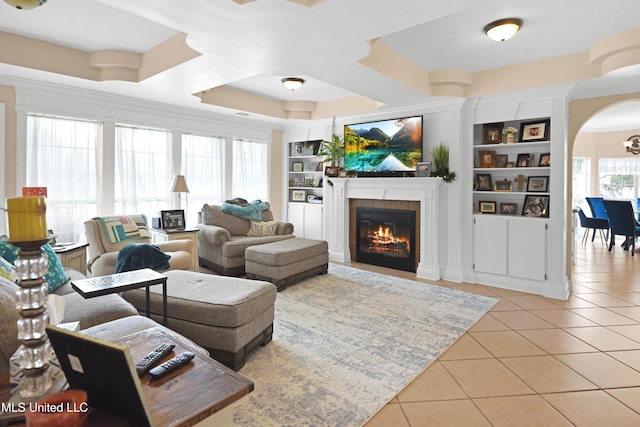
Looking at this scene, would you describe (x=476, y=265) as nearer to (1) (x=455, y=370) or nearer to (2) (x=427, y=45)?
(1) (x=455, y=370)

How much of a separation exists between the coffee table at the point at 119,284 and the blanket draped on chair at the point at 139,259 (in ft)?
3.40

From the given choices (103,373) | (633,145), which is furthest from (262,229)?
(633,145)

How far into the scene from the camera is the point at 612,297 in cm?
430

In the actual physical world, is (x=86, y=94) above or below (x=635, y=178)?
above

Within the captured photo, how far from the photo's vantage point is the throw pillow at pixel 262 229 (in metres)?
5.64

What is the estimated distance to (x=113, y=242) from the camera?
4164mm

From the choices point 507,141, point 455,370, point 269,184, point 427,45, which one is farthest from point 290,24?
point 269,184

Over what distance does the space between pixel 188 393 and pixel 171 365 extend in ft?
0.56

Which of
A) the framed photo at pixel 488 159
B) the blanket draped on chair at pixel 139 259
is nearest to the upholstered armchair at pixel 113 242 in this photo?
the blanket draped on chair at pixel 139 259

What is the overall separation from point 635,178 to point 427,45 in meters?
8.27

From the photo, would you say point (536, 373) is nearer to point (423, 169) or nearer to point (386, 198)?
point (423, 169)

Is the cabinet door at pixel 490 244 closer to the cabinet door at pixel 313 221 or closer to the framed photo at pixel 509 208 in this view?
the framed photo at pixel 509 208

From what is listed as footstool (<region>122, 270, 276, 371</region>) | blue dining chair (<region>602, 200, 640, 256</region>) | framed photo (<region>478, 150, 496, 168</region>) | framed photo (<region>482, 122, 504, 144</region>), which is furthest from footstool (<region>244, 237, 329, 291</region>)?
blue dining chair (<region>602, 200, 640, 256</region>)

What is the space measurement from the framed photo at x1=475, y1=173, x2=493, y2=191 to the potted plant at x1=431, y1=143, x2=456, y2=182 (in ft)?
1.21
